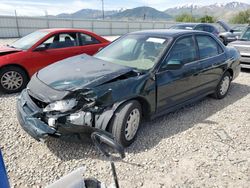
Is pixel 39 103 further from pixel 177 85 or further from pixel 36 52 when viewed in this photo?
pixel 36 52

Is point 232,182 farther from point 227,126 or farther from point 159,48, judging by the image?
point 159,48

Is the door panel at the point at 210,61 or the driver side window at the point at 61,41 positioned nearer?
the door panel at the point at 210,61

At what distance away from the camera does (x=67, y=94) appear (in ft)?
8.71

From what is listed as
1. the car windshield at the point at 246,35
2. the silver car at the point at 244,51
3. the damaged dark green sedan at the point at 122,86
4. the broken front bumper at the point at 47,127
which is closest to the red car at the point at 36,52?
the damaged dark green sedan at the point at 122,86

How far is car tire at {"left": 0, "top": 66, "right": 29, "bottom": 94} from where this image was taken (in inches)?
191

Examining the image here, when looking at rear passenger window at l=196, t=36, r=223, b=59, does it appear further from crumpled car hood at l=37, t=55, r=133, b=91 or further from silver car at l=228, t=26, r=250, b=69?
silver car at l=228, t=26, r=250, b=69

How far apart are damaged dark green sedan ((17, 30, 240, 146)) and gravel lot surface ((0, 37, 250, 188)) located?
1.11 ft

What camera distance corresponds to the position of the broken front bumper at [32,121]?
2.56 m

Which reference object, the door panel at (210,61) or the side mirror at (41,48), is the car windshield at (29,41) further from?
the door panel at (210,61)

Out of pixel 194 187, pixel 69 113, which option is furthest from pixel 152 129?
pixel 69 113

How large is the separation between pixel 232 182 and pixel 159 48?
214 centimetres

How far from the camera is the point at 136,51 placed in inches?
147

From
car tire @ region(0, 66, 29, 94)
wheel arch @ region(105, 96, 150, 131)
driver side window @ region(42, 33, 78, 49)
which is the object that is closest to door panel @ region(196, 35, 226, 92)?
wheel arch @ region(105, 96, 150, 131)

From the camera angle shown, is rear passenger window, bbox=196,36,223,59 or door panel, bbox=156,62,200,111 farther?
rear passenger window, bbox=196,36,223,59
